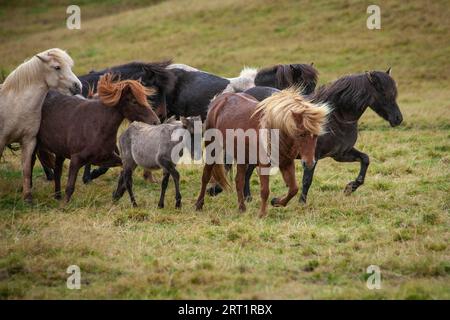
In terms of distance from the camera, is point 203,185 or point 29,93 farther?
point 29,93

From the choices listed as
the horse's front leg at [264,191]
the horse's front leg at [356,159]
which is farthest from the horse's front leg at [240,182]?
the horse's front leg at [356,159]

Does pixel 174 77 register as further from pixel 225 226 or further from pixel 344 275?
pixel 344 275

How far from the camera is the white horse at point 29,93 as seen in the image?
9859 mm

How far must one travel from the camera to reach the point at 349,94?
1010 cm

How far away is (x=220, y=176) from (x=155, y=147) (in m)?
1.05

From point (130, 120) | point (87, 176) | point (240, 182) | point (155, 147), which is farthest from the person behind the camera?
point (87, 176)

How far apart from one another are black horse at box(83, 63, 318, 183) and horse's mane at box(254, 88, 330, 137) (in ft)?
9.71

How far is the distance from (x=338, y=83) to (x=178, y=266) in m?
4.42

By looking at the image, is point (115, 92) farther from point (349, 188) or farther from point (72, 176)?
point (349, 188)

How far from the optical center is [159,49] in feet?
90.6

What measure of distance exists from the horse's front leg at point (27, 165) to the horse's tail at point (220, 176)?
254 cm

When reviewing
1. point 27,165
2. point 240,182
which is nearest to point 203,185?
point 240,182

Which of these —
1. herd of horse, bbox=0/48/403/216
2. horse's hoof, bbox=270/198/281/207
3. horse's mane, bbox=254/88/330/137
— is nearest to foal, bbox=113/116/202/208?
herd of horse, bbox=0/48/403/216

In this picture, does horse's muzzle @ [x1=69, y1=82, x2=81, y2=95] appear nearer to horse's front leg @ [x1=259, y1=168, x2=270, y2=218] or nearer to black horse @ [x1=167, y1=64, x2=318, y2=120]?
black horse @ [x1=167, y1=64, x2=318, y2=120]
